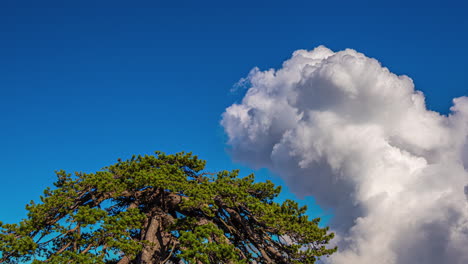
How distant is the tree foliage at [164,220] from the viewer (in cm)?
1606

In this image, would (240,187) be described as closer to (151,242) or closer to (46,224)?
(151,242)

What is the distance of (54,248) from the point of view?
57.9ft

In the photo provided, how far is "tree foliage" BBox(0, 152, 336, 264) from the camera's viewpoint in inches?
632

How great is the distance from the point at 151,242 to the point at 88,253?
343 centimetres

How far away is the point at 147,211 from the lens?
822 inches

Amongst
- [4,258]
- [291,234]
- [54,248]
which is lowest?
[4,258]

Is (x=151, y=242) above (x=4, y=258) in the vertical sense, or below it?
above

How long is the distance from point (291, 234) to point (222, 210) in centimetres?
439

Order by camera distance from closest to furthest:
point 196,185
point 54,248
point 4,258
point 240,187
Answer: point 4,258 < point 54,248 < point 196,185 < point 240,187

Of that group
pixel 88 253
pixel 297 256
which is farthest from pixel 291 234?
pixel 88 253

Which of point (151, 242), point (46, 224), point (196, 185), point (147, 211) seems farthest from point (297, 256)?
point (46, 224)

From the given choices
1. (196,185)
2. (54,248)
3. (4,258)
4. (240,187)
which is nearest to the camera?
(4,258)

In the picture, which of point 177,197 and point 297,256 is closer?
point 297,256

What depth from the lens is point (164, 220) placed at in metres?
20.4
